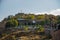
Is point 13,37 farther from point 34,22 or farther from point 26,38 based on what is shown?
point 34,22

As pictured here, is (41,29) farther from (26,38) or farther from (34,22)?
(34,22)

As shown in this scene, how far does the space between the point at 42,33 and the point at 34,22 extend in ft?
41.4

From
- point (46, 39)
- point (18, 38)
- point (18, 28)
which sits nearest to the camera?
point (46, 39)

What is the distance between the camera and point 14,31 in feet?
147

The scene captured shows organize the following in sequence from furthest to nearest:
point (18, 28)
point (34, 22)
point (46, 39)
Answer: point (34, 22), point (18, 28), point (46, 39)

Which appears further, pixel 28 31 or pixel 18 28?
pixel 18 28

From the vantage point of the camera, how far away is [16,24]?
4869 cm

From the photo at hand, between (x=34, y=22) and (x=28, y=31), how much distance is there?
1065 cm

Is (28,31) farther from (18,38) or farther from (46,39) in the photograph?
(46,39)

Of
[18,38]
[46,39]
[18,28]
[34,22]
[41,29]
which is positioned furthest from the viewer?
[34,22]

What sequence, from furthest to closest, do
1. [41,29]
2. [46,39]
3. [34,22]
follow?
1. [34,22]
2. [41,29]
3. [46,39]

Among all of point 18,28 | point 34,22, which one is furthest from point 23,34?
point 34,22

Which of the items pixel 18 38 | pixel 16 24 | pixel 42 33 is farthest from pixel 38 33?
pixel 16 24

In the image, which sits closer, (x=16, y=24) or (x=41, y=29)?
(x=41, y=29)
